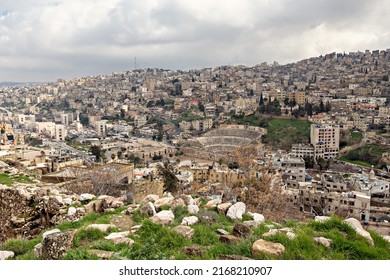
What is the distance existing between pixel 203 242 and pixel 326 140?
83.5 feet

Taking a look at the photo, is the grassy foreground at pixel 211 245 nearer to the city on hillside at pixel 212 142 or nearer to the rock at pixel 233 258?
the rock at pixel 233 258

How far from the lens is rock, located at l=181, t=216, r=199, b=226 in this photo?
2.72 meters

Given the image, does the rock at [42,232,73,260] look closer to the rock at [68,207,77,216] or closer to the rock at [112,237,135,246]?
the rock at [112,237,135,246]

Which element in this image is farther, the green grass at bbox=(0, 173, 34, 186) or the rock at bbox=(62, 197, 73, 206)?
the green grass at bbox=(0, 173, 34, 186)

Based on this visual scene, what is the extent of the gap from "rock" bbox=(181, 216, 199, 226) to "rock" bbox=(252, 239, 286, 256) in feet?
2.53

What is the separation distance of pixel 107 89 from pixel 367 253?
68.8 meters

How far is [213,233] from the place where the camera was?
248 centimetres

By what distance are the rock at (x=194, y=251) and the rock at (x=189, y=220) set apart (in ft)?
1.83

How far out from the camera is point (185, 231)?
2467 millimetres

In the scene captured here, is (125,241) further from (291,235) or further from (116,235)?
(291,235)

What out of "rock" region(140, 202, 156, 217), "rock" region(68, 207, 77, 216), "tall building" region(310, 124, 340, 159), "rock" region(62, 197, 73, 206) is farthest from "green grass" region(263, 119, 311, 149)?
"rock" region(140, 202, 156, 217)

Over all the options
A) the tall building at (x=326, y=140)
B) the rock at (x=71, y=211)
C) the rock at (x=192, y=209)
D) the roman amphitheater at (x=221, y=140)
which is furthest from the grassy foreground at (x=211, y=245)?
the roman amphitheater at (x=221, y=140)

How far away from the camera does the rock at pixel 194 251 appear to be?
2098mm

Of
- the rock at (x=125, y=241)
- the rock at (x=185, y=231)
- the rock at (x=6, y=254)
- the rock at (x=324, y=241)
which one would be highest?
the rock at (x=324, y=241)
